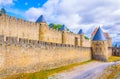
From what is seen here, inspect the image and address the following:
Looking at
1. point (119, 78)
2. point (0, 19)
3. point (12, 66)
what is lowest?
point (119, 78)

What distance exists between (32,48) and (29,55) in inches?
38.1

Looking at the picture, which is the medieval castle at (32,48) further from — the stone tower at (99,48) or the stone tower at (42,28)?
the stone tower at (99,48)

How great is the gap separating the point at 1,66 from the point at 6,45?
5.57ft

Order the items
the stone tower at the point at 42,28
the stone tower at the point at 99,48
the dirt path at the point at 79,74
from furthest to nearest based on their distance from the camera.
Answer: the stone tower at the point at 99,48
the stone tower at the point at 42,28
the dirt path at the point at 79,74

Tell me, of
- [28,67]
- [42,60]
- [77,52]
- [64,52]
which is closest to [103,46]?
[77,52]

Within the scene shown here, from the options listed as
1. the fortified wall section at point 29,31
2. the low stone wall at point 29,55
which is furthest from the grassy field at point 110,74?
the fortified wall section at point 29,31

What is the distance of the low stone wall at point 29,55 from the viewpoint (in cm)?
1711

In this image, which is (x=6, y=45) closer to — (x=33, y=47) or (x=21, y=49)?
(x=21, y=49)

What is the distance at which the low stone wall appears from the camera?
1711 centimetres

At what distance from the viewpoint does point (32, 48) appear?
21.6 m

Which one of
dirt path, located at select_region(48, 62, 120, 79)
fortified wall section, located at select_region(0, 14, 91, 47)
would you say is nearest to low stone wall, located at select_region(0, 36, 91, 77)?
dirt path, located at select_region(48, 62, 120, 79)

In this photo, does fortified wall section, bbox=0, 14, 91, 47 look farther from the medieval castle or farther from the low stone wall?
the low stone wall

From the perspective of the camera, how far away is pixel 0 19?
79.2ft

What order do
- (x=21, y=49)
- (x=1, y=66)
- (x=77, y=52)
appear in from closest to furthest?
(x=1, y=66) → (x=21, y=49) → (x=77, y=52)
